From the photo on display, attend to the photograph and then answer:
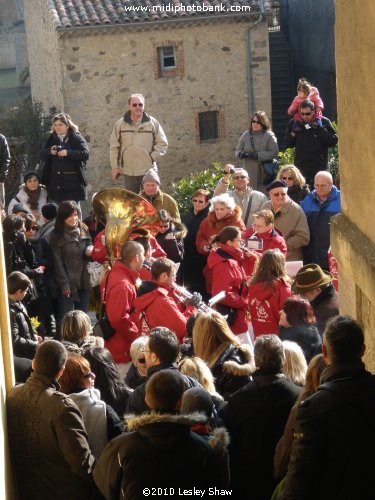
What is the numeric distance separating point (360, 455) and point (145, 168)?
35.5 ft

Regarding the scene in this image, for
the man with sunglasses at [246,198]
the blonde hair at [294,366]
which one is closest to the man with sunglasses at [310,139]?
the man with sunglasses at [246,198]

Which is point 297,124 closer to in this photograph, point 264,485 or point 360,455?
point 264,485

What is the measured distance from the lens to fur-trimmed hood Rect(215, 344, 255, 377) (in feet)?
21.8

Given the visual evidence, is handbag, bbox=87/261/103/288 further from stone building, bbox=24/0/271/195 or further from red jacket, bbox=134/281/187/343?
stone building, bbox=24/0/271/195

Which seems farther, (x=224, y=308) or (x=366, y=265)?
(x=224, y=308)

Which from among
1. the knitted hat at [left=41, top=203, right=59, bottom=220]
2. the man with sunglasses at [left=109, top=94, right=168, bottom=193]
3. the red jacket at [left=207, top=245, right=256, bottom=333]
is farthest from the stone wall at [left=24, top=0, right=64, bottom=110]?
the red jacket at [left=207, top=245, right=256, bottom=333]

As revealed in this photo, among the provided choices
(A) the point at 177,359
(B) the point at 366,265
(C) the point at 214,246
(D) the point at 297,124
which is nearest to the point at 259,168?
(D) the point at 297,124

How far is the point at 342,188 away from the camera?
619 centimetres

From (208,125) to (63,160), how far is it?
14.3 m

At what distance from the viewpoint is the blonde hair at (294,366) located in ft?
20.7

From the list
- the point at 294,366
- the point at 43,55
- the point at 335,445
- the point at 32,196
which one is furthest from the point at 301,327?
the point at 43,55

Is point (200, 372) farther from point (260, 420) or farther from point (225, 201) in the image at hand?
point (225, 201)

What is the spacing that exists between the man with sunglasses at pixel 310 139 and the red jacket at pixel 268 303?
567cm

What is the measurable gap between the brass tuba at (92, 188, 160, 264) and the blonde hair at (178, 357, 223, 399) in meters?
4.03
